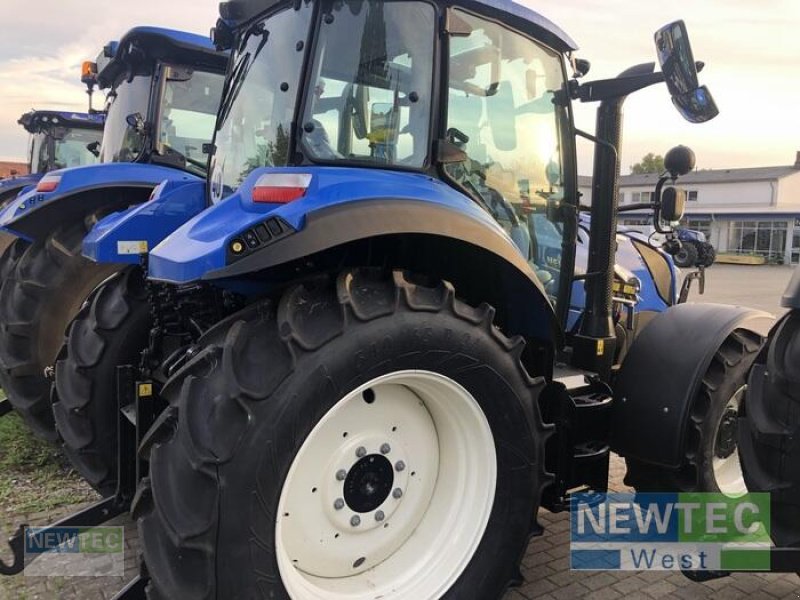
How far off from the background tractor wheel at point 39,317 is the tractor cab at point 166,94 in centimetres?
123

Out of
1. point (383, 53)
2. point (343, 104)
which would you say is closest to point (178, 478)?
point (343, 104)

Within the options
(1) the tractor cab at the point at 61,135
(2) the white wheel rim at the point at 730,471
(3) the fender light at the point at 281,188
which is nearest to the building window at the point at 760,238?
(1) the tractor cab at the point at 61,135

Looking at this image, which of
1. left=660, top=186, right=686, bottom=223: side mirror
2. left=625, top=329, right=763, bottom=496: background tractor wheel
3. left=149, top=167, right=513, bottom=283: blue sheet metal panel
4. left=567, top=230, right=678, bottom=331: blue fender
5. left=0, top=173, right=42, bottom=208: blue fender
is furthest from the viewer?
left=0, top=173, right=42, bottom=208: blue fender

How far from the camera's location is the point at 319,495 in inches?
95.7

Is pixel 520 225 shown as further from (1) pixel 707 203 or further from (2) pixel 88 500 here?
(1) pixel 707 203

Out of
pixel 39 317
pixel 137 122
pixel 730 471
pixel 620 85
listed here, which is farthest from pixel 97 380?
pixel 730 471

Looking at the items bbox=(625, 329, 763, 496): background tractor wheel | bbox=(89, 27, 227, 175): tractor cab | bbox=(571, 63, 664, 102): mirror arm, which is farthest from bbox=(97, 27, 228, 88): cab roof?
bbox=(625, 329, 763, 496): background tractor wheel

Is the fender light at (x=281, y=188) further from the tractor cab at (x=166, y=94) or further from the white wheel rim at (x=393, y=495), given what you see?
the tractor cab at (x=166, y=94)

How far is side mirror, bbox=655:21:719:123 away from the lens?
2826 millimetres

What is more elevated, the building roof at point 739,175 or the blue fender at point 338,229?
the building roof at point 739,175

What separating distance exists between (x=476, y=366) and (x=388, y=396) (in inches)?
14.0

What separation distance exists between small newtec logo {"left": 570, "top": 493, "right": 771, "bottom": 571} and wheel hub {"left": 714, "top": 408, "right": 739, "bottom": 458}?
0.26 meters

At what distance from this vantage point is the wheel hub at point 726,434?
3.49 metres

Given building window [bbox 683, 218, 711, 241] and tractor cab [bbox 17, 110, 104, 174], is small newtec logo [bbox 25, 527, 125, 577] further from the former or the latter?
building window [bbox 683, 218, 711, 241]
